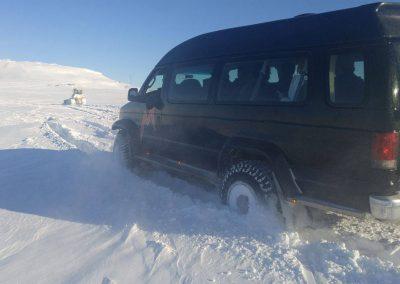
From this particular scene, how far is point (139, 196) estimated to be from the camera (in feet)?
17.7

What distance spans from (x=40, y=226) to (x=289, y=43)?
3364 millimetres

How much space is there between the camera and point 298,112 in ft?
12.8

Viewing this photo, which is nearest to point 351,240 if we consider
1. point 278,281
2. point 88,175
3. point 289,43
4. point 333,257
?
point 333,257

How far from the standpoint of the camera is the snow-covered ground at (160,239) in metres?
3.34

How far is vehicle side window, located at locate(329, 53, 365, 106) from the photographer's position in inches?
139

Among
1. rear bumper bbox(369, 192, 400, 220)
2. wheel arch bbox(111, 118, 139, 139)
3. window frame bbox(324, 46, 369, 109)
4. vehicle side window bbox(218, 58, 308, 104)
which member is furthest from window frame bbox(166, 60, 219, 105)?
rear bumper bbox(369, 192, 400, 220)

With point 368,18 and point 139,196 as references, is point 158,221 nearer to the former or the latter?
point 139,196

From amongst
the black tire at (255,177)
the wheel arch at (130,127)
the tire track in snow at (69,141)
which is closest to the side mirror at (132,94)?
the wheel arch at (130,127)

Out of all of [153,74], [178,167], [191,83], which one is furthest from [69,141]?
[191,83]

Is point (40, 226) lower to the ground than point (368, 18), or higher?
lower

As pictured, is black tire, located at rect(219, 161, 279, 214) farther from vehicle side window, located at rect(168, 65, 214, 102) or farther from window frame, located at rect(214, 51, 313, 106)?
vehicle side window, located at rect(168, 65, 214, 102)

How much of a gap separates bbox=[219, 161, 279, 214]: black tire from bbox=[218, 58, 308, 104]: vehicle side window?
2.30ft

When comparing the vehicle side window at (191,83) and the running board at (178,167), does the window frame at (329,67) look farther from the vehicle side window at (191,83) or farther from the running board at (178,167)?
A: the running board at (178,167)

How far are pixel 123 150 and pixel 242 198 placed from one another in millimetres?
3065
